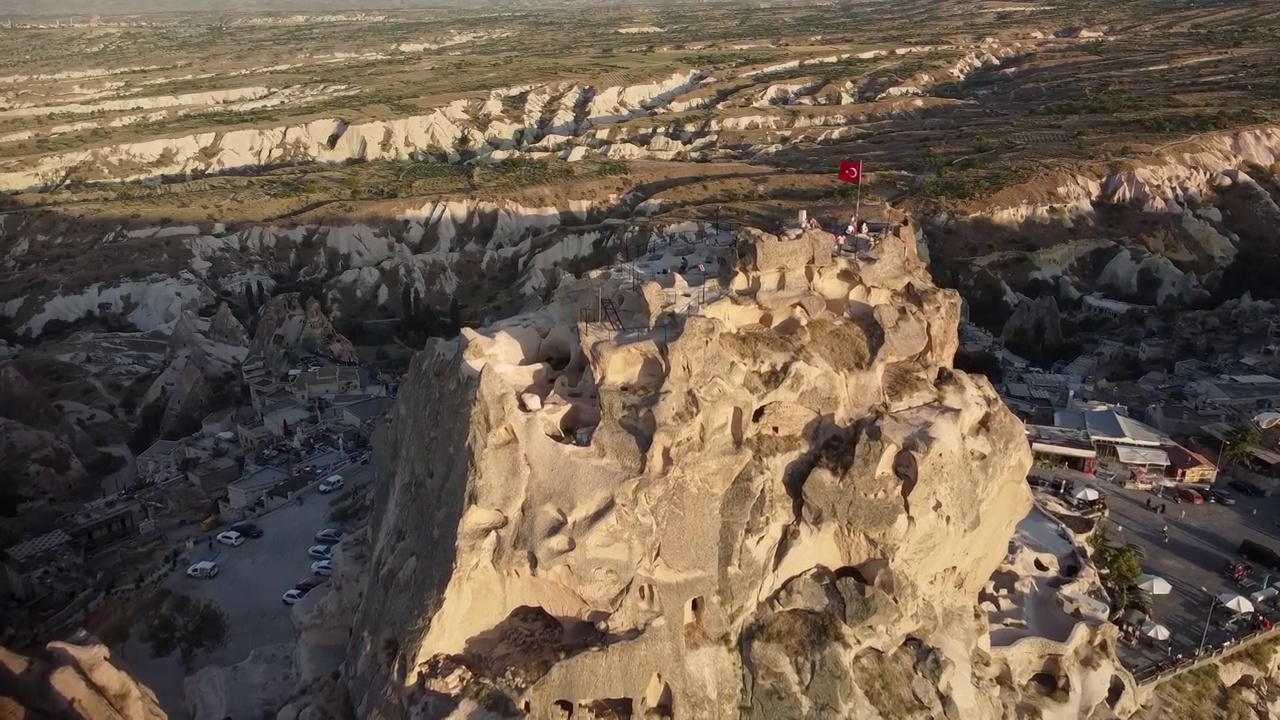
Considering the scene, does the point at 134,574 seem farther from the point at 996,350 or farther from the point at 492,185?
the point at 492,185

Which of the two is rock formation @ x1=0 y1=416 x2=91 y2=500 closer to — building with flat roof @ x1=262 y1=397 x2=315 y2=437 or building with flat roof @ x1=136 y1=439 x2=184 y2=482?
building with flat roof @ x1=136 y1=439 x2=184 y2=482

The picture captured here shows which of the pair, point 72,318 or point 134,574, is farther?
point 72,318

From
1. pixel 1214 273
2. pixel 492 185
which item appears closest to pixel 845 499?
pixel 1214 273

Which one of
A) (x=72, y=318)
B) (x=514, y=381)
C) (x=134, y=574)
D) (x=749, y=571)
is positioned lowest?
(x=72, y=318)

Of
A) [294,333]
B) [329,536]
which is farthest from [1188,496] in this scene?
[294,333]

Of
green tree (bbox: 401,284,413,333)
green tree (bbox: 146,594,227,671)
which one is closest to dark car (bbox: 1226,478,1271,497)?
green tree (bbox: 146,594,227,671)

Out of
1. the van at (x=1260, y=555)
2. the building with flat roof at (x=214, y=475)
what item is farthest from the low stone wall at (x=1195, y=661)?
the building with flat roof at (x=214, y=475)

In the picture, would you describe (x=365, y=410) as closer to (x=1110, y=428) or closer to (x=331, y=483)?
(x=331, y=483)
